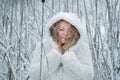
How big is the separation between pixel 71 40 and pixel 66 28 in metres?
0.06

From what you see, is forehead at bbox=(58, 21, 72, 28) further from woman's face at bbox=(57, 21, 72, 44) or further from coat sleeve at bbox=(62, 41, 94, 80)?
coat sleeve at bbox=(62, 41, 94, 80)

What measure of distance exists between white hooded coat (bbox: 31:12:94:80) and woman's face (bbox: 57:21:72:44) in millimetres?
24

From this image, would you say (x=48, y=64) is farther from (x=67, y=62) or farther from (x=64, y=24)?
(x=64, y=24)

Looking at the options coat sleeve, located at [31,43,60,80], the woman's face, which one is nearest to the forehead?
the woman's face

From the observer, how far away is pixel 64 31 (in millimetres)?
1913

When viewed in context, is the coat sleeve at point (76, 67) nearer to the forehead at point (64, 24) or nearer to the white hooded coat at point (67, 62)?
the white hooded coat at point (67, 62)

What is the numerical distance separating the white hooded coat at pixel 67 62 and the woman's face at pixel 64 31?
24mm

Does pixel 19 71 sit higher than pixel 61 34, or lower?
lower

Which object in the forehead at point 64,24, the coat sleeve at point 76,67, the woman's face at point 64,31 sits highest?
the forehead at point 64,24

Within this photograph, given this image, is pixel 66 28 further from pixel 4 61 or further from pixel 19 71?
pixel 19 71

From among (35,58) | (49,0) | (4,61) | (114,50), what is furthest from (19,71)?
(49,0)

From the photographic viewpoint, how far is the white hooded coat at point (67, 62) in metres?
1.87

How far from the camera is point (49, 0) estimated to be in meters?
6.57

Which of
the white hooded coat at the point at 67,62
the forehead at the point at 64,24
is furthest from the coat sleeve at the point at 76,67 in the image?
the forehead at the point at 64,24
